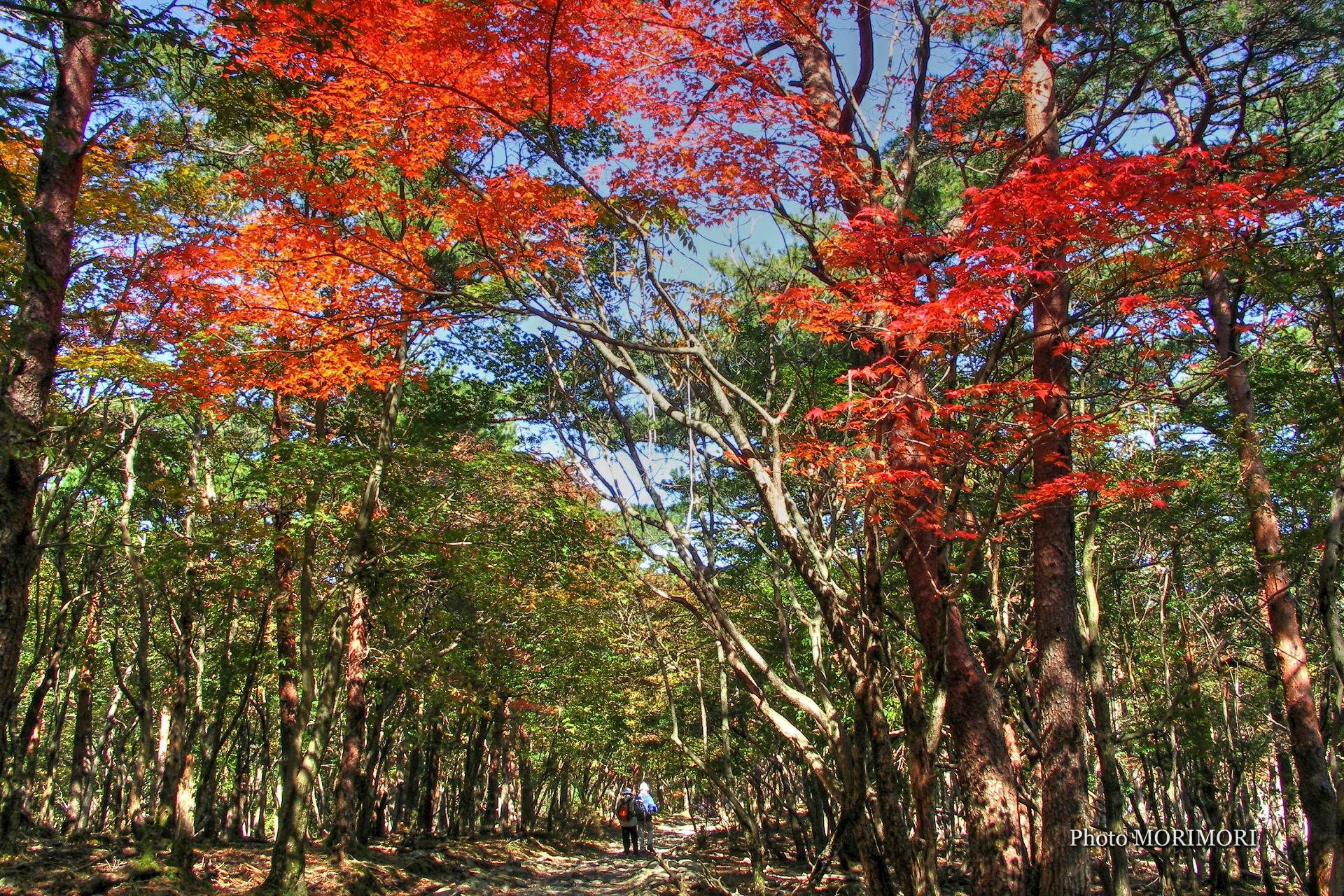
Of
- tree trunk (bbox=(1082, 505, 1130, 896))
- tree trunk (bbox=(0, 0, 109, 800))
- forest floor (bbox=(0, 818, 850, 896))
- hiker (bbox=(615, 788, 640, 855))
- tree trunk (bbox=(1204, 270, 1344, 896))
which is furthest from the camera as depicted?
hiker (bbox=(615, 788, 640, 855))

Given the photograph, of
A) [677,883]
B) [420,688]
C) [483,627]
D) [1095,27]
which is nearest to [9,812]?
[420,688]

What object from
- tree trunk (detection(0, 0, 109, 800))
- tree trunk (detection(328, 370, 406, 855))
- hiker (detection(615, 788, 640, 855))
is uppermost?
tree trunk (detection(0, 0, 109, 800))

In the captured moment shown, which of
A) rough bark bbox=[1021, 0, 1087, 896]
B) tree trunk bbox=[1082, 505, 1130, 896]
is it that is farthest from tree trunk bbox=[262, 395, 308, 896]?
tree trunk bbox=[1082, 505, 1130, 896]

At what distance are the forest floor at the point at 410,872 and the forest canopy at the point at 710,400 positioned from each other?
0.16 metres

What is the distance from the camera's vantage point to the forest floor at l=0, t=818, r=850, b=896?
8820mm

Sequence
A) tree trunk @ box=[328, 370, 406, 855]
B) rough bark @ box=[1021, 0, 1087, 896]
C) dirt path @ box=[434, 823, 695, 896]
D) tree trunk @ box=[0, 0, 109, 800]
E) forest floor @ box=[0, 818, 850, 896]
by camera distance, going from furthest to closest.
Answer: dirt path @ box=[434, 823, 695, 896] → tree trunk @ box=[328, 370, 406, 855] → forest floor @ box=[0, 818, 850, 896] → rough bark @ box=[1021, 0, 1087, 896] → tree trunk @ box=[0, 0, 109, 800]

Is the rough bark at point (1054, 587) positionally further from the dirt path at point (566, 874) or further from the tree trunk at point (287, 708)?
the tree trunk at point (287, 708)

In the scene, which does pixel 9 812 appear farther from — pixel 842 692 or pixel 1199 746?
pixel 1199 746

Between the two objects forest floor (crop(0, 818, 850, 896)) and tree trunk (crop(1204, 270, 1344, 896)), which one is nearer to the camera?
tree trunk (crop(1204, 270, 1344, 896))

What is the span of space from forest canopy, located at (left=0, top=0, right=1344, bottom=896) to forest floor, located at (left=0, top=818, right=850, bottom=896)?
0.16 m

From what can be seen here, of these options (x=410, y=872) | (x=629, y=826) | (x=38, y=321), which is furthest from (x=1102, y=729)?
(x=629, y=826)

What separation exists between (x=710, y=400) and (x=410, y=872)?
11.5 m

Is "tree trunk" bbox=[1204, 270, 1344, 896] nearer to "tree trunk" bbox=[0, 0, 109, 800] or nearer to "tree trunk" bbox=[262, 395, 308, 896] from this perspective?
"tree trunk" bbox=[0, 0, 109, 800]

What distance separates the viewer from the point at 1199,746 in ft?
39.8
